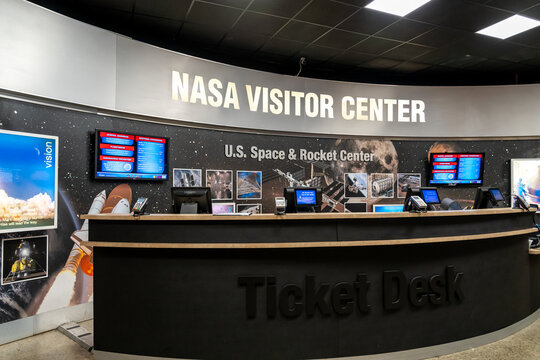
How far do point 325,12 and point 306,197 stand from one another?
2366mm

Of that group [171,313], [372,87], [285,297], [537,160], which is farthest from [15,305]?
[537,160]

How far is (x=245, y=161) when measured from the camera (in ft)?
19.5

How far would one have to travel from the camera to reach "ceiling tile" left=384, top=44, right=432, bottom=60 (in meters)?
5.89

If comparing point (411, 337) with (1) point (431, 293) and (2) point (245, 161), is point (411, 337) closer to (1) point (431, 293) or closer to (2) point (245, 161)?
(1) point (431, 293)

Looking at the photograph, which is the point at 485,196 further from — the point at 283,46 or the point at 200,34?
the point at 200,34

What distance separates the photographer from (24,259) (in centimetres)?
384

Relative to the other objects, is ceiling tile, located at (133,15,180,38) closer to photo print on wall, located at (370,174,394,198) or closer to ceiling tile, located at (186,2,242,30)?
ceiling tile, located at (186,2,242,30)

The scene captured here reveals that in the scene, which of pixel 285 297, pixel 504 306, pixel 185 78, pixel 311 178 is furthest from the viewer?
pixel 311 178

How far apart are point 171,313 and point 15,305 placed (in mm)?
1980

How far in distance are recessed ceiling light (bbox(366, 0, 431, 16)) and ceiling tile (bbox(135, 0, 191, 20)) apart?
227cm

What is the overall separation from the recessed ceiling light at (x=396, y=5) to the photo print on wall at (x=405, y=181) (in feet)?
10.3

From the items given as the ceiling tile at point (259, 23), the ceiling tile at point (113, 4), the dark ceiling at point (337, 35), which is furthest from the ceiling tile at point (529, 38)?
the ceiling tile at point (113, 4)

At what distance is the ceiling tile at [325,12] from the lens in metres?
4.50

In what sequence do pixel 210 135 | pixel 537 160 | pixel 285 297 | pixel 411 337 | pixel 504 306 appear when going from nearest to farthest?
pixel 285 297, pixel 411 337, pixel 504 306, pixel 210 135, pixel 537 160
